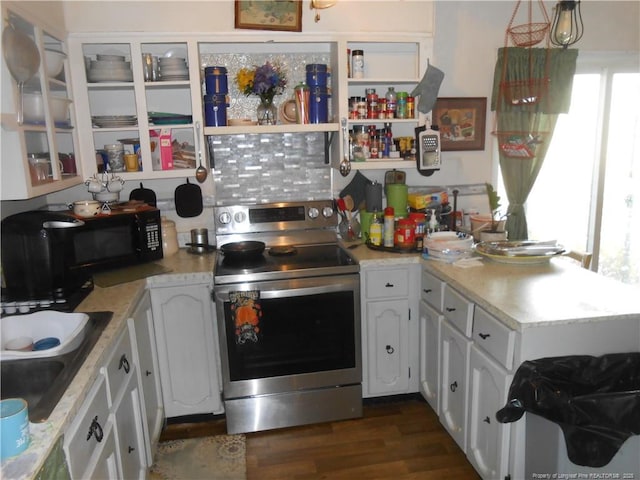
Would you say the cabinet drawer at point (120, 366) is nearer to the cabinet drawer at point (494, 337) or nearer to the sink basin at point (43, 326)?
the sink basin at point (43, 326)

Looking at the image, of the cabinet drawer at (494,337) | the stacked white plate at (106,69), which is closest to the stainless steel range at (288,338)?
the cabinet drawer at (494,337)

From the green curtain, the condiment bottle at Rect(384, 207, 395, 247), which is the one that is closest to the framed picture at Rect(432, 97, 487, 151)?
the green curtain

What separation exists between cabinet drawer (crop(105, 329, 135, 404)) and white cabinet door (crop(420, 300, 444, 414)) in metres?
1.35

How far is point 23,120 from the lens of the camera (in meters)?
1.83

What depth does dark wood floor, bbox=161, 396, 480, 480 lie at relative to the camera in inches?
85.4

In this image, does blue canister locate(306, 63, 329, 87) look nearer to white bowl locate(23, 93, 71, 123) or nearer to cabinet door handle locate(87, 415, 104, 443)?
white bowl locate(23, 93, 71, 123)

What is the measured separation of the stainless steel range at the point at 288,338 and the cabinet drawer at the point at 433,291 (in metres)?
0.34

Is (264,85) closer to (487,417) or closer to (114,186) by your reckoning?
(114,186)

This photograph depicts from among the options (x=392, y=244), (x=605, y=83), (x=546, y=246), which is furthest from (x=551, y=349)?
(x=605, y=83)

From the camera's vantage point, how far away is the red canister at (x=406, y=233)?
2.55 m

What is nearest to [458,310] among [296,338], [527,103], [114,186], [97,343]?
[296,338]

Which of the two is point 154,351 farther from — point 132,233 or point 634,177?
point 634,177

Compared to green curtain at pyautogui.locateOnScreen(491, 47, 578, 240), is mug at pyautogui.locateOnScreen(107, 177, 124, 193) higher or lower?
lower

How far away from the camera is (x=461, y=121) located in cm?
298
